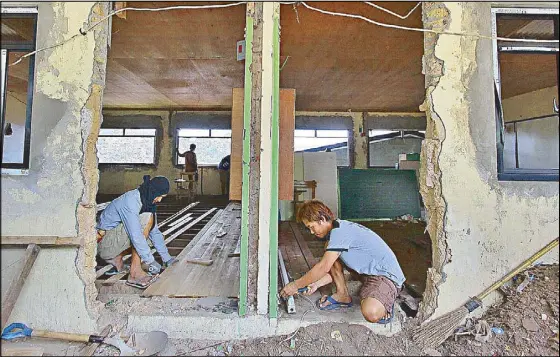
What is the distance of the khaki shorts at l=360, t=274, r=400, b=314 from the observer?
8.45ft

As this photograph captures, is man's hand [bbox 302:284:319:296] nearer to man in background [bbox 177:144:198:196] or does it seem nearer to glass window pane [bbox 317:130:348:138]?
man in background [bbox 177:144:198:196]

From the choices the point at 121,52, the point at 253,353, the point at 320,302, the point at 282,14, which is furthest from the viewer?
the point at 121,52

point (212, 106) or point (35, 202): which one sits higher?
point (212, 106)

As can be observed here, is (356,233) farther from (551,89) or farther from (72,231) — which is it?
(551,89)

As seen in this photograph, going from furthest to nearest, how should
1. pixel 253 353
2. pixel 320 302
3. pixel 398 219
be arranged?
1. pixel 398 219
2. pixel 320 302
3. pixel 253 353

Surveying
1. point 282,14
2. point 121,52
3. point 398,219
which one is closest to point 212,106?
point 121,52

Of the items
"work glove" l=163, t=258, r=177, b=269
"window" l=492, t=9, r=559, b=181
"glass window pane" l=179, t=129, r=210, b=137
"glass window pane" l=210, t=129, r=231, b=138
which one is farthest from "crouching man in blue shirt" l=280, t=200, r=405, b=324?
"glass window pane" l=179, t=129, r=210, b=137

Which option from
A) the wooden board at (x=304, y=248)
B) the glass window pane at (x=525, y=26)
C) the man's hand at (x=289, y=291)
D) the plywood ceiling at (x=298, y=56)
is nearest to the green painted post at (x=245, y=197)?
the man's hand at (x=289, y=291)

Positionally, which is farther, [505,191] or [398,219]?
[398,219]

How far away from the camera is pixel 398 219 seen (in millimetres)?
7703

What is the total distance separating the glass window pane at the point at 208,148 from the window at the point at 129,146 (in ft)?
3.13

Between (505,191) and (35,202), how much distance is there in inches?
137

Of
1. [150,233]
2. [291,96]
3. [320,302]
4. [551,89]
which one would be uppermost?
[551,89]

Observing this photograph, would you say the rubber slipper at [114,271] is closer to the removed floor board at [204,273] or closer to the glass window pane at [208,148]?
the removed floor board at [204,273]
